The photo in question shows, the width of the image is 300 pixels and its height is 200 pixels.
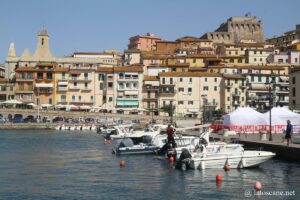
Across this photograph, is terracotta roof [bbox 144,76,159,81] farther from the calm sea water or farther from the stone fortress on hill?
the calm sea water

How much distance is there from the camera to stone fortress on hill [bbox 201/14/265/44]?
15050cm

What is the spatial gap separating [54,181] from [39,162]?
10.1 metres

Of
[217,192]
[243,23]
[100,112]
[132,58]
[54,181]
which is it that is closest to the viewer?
[217,192]

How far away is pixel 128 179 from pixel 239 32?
127094mm

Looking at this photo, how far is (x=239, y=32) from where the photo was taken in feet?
501

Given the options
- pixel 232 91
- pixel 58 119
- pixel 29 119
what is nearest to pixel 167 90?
pixel 232 91

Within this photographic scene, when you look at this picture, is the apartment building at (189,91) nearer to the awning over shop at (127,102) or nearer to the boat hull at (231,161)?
the awning over shop at (127,102)

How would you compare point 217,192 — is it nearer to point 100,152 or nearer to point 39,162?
point 39,162

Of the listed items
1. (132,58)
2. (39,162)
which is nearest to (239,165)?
(39,162)

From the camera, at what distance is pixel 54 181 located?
29.5 m

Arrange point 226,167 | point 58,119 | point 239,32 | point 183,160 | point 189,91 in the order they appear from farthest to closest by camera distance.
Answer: point 239,32 < point 189,91 < point 58,119 < point 183,160 < point 226,167

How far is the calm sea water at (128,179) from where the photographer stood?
1004 inches

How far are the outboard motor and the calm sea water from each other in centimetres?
50

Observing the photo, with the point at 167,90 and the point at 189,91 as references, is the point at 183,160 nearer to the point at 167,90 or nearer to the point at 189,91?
the point at 167,90
